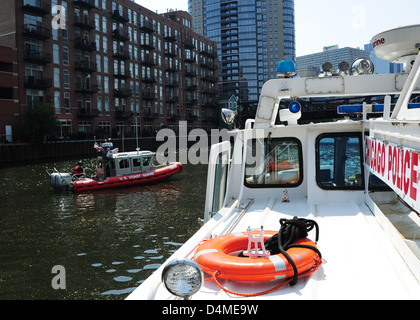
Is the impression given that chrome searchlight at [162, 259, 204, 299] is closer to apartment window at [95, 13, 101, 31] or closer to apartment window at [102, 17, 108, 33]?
apartment window at [95, 13, 101, 31]

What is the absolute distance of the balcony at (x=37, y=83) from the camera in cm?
5019

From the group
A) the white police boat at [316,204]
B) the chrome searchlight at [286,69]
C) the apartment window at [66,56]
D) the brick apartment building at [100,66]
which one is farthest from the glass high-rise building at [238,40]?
the white police boat at [316,204]

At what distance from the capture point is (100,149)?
90.0 feet

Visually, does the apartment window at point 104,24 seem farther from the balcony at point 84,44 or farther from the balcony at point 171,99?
the balcony at point 171,99

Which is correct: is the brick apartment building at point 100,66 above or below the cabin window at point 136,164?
above

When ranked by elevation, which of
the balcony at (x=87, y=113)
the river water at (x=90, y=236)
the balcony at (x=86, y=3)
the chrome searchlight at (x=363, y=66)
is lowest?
the river water at (x=90, y=236)

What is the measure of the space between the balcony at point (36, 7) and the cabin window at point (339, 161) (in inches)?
2045

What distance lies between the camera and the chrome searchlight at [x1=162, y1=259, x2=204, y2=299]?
2635mm

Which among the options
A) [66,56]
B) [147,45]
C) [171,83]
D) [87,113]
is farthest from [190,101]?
[66,56]

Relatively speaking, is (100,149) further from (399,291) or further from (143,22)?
(143,22)

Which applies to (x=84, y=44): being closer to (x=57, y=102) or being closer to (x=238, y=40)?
(x=57, y=102)

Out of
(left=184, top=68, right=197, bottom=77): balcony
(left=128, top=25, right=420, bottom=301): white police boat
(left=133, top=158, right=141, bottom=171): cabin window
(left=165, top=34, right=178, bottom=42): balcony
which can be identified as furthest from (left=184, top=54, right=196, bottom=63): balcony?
(left=128, top=25, right=420, bottom=301): white police boat

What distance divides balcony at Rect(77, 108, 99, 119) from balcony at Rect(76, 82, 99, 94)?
260 cm
